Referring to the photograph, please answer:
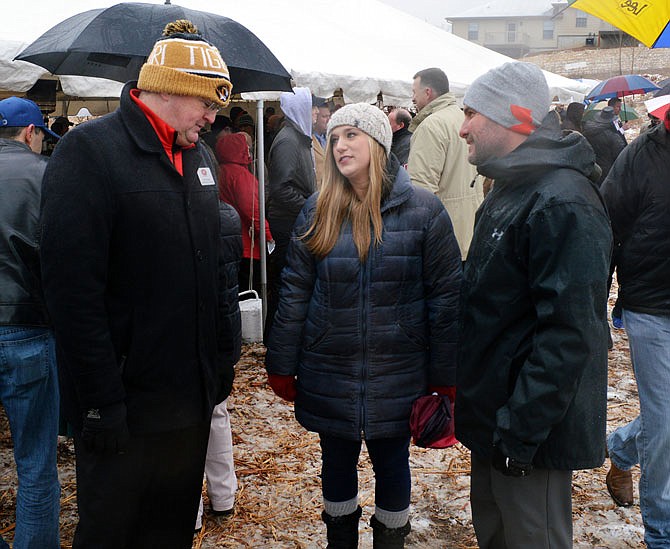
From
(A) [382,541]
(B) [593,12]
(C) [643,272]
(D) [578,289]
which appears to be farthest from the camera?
(B) [593,12]

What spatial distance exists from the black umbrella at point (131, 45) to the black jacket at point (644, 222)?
7.36 ft

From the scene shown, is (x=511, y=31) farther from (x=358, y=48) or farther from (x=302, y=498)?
(x=302, y=498)

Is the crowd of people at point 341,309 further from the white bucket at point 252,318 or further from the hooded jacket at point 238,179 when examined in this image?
the white bucket at point 252,318

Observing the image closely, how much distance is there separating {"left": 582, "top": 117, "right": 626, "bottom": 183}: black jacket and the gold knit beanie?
7.23m

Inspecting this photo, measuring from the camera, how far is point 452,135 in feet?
17.2

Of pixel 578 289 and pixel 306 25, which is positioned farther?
pixel 306 25

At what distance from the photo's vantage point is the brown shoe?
3834 mm

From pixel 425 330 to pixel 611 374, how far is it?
12.7 feet

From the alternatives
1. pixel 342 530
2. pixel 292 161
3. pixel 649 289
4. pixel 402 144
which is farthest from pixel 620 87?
pixel 342 530

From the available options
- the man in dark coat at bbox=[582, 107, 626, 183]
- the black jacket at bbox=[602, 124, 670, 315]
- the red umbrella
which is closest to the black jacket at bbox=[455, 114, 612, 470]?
the black jacket at bbox=[602, 124, 670, 315]

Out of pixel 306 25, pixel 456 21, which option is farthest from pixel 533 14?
pixel 306 25

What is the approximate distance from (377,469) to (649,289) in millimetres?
1517

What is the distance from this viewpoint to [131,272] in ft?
7.22

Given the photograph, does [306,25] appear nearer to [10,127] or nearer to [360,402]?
[10,127]
